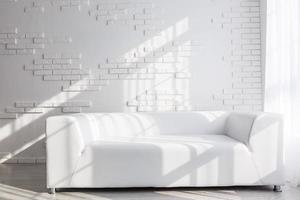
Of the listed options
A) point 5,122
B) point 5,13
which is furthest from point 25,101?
point 5,13

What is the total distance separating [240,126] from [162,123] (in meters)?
0.82

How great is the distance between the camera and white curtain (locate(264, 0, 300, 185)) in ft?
9.58

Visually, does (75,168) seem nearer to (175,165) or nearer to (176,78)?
(175,165)

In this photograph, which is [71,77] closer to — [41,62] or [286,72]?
[41,62]

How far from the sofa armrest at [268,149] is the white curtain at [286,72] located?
27cm

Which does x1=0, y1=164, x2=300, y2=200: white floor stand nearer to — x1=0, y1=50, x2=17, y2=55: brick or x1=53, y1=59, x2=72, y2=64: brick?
x1=53, y1=59, x2=72, y2=64: brick

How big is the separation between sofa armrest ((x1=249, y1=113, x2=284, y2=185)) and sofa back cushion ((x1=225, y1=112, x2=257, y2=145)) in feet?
0.27

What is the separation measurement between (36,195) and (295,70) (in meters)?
2.46

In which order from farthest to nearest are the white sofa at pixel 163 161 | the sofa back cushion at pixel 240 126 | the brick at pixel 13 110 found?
the brick at pixel 13 110 → the sofa back cushion at pixel 240 126 → the white sofa at pixel 163 161

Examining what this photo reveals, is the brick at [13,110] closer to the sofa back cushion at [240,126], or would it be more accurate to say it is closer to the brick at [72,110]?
the brick at [72,110]

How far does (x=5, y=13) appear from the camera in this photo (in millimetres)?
A: 3934

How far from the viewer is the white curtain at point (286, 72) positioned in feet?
9.58

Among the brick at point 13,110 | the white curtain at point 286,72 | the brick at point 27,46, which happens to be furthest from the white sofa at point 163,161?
the brick at point 27,46

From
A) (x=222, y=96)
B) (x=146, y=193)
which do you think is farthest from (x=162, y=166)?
(x=222, y=96)
